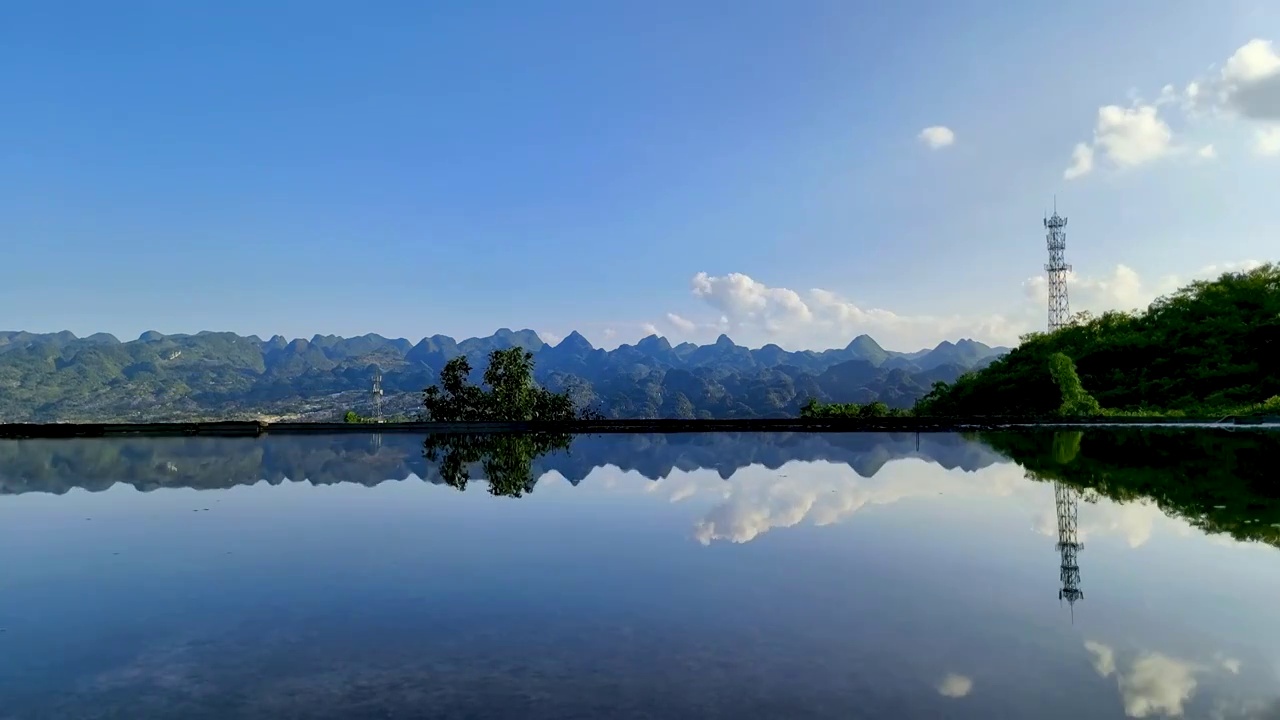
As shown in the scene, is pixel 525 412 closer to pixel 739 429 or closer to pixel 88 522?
pixel 739 429

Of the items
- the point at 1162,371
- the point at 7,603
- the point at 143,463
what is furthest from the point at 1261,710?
the point at 1162,371

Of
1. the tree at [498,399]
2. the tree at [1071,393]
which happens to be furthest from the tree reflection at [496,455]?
the tree at [1071,393]

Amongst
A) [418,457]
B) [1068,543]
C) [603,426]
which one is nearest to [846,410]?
[603,426]

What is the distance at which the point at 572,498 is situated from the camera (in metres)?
17.3

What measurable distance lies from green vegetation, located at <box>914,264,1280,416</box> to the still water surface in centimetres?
3852

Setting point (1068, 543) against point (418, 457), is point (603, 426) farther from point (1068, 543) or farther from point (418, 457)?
point (1068, 543)

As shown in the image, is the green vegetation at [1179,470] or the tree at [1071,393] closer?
the green vegetation at [1179,470]

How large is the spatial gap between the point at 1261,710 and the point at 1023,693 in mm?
1692

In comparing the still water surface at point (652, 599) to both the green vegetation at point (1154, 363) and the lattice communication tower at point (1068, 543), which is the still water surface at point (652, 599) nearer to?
the lattice communication tower at point (1068, 543)

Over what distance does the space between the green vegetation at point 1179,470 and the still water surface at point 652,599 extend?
0.52 feet

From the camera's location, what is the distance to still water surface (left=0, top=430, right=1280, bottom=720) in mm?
5762

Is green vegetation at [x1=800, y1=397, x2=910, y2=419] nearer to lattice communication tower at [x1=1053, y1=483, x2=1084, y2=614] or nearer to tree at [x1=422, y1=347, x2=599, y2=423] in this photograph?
tree at [x1=422, y1=347, x2=599, y2=423]

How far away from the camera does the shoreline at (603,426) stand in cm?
3931

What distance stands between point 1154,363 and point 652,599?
62816 millimetres
